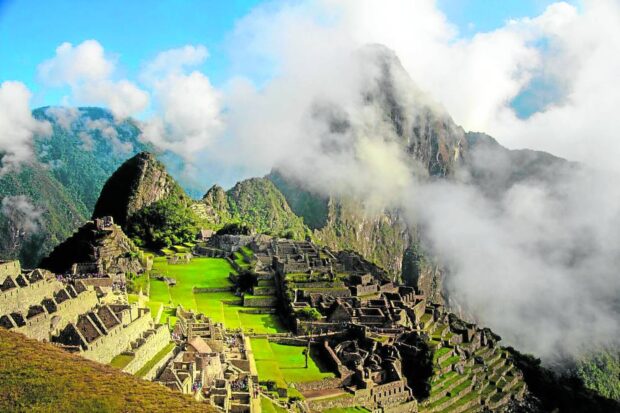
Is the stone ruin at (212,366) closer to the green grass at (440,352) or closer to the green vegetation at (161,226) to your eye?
the green grass at (440,352)

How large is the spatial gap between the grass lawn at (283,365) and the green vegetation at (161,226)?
123 feet

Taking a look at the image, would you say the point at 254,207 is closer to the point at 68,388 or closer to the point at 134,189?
the point at 134,189

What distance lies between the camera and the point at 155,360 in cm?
2625

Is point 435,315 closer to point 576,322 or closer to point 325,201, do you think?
point 576,322

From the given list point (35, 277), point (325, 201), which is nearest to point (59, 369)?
point (35, 277)

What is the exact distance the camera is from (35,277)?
28.5 m

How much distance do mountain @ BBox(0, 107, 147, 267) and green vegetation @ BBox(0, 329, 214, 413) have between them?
197 feet

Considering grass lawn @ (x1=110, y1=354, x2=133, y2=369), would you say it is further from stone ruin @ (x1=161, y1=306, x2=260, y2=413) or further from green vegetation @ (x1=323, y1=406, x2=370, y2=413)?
green vegetation @ (x1=323, y1=406, x2=370, y2=413)

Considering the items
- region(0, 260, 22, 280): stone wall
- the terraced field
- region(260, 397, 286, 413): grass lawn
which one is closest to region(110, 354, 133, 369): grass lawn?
region(260, 397, 286, 413): grass lawn

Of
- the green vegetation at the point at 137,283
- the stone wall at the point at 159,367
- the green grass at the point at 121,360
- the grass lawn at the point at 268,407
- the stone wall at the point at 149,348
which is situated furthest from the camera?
the green vegetation at the point at 137,283

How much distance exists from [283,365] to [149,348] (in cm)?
1131

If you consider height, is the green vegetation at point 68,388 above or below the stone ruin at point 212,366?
below

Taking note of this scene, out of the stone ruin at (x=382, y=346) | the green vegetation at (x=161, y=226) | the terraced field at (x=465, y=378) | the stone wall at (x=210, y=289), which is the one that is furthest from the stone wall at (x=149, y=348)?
the green vegetation at (x=161, y=226)

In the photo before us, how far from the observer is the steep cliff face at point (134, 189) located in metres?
84.2
